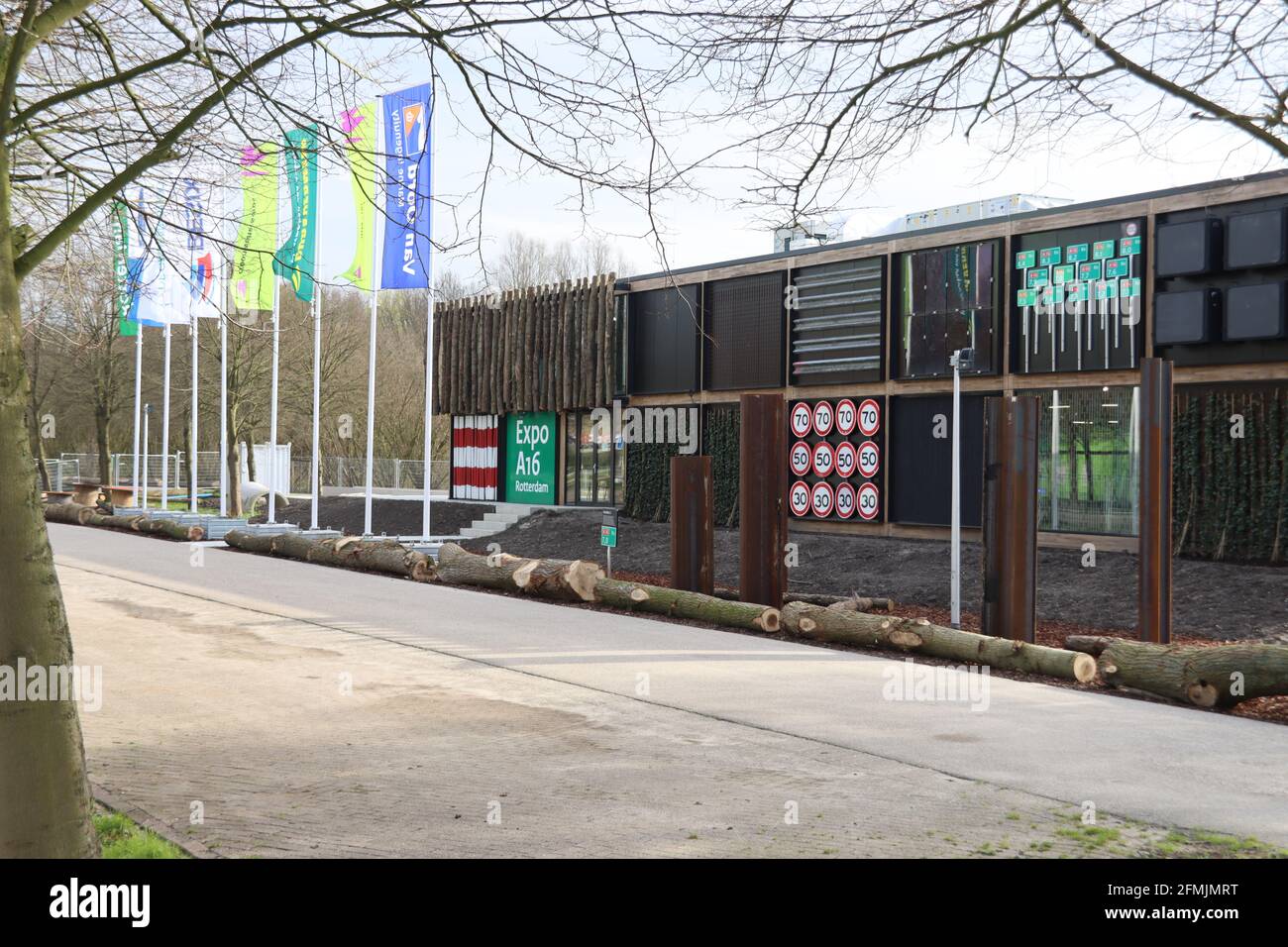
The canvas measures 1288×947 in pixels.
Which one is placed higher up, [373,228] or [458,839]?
[373,228]

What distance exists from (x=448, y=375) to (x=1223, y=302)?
76.3 feet

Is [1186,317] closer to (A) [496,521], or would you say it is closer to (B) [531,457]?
(A) [496,521]

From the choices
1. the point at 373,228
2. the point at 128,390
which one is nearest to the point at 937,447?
the point at 373,228

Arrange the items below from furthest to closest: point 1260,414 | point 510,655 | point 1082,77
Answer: point 1260,414, point 510,655, point 1082,77

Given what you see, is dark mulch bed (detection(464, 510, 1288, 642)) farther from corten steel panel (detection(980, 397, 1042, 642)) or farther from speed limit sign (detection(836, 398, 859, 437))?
corten steel panel (detection(980, 397, 1042, 642))

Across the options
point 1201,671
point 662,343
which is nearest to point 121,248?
point 1201,671

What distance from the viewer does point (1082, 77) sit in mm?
7078

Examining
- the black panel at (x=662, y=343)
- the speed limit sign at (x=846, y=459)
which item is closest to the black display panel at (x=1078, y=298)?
the speed limit sign at (x=846, y=459)

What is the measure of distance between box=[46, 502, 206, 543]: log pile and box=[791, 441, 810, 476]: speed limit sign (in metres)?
15.0

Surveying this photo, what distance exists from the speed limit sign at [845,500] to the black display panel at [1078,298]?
4.27 meters

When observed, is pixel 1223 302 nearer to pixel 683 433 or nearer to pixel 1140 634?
pixel 1140 634

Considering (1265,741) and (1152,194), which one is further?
(1152,194)

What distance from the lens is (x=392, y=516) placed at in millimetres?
35219

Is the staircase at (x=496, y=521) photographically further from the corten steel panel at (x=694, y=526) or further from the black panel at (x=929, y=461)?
the corten steel panel at (x=694, y=526)
